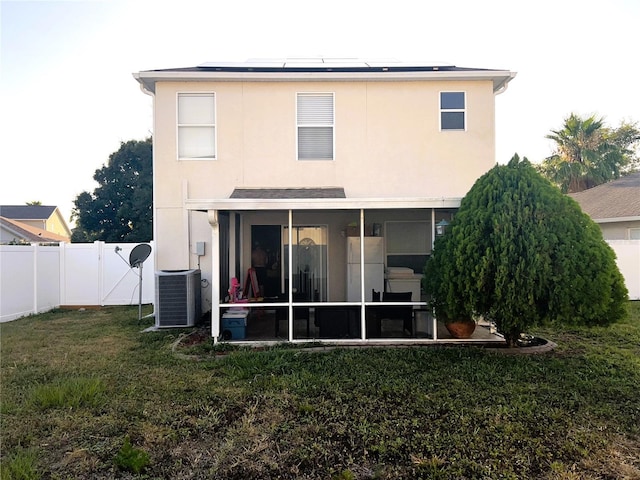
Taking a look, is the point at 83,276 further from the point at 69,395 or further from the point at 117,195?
the point at 117,195

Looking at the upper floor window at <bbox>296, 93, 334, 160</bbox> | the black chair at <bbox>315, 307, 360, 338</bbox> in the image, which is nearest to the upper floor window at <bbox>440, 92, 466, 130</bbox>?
the upper floor window at <bbox>296, 93, 334, 160</bbox>

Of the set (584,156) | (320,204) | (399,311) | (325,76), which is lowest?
(399,311)

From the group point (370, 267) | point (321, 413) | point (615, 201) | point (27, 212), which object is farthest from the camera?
point (27, 212)

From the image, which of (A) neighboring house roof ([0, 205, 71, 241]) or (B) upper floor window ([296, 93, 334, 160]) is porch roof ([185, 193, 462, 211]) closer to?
(B) upper floor window ([296, 93, 334, 160])

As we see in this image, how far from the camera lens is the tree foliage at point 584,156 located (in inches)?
768

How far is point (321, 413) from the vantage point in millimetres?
4367

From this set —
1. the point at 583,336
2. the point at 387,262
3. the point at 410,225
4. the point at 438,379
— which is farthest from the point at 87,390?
the point at 583,336

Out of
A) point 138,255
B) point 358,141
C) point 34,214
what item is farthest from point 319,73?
point 34,214

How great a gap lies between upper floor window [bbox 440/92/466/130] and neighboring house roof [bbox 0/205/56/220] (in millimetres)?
36532

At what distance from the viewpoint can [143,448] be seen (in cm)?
369

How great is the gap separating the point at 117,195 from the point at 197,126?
20006 millimetres

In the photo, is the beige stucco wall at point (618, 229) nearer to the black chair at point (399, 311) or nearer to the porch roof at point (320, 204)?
the black chair at point (399, 311)

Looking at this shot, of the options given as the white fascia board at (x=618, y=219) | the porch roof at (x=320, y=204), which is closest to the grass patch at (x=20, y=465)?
the porch roof at (x=320, y=204)

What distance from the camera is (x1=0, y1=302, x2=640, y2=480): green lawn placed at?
341cm
